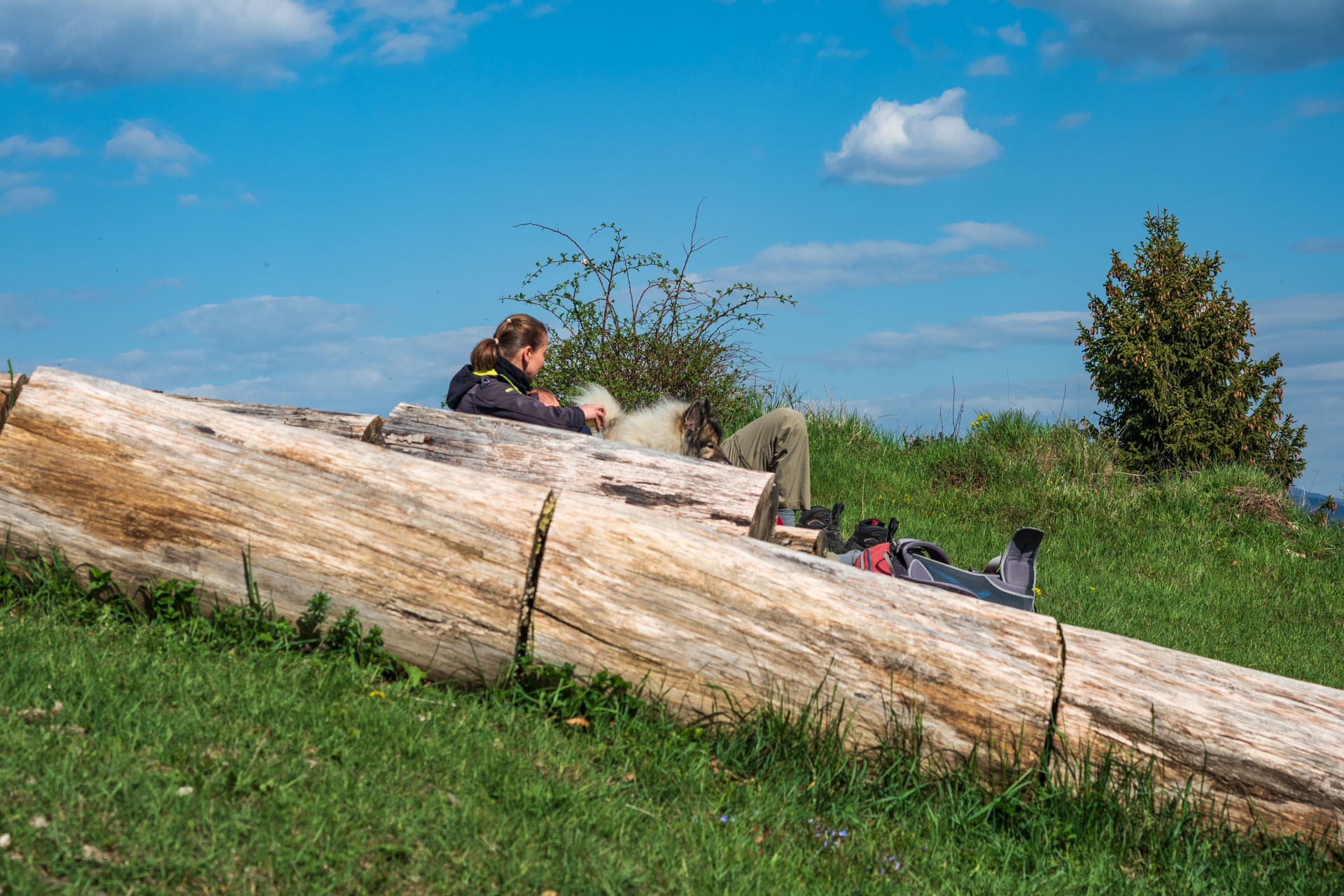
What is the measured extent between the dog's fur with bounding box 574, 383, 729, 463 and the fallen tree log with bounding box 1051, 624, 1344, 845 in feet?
12.6

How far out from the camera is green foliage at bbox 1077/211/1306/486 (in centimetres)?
1981

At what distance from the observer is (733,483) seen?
18.4ft

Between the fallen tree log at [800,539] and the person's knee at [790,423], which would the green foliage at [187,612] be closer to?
the fallen tree log at [800,539]

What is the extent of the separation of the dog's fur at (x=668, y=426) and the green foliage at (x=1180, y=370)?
15164 mm

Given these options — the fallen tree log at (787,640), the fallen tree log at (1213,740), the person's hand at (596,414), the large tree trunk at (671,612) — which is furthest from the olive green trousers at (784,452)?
the fallen tree log at (1213,740)

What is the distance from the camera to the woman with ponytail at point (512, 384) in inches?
269

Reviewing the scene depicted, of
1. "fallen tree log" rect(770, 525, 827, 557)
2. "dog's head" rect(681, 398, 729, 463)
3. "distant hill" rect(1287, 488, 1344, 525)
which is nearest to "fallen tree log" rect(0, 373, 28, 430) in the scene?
"dog's head" rect(681, 398, 729, 463)

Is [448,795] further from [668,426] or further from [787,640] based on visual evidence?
[668,426]

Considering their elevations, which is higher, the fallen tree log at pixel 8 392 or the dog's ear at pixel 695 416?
the dog's ear at pixel 695 416

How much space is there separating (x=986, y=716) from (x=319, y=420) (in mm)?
4686

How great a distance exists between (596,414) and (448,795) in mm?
4358

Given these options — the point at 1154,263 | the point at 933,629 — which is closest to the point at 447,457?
the point at 933,629

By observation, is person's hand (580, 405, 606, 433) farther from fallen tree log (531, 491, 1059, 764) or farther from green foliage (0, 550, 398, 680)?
green foliage (0, 550, 398, 680)

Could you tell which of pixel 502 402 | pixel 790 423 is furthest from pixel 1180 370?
pixel 502 402
